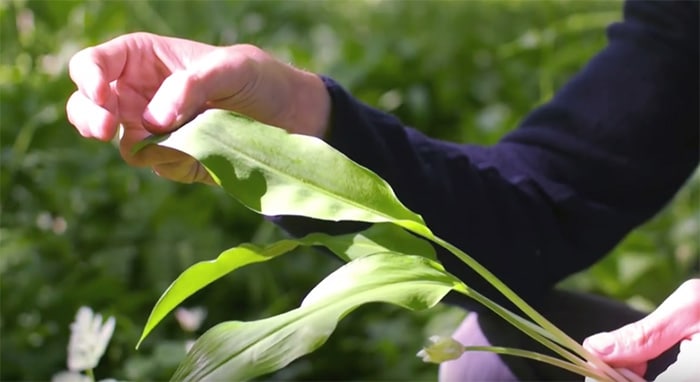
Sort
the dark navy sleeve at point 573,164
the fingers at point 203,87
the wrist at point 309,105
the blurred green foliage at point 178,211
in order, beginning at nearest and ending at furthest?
the fingers at point 203,87, the wrist at point 309,105, the dark navy sleeve at point 573,164, the blurred green foliage at point 178,211

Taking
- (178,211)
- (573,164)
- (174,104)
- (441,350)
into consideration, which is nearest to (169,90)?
(174,104)

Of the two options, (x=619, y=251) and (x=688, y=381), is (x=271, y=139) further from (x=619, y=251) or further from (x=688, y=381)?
(x=619, y=251)

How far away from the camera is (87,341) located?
0.86 metres

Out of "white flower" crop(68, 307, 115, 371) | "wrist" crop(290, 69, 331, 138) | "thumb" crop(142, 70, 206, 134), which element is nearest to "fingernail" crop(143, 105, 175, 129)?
"thumb" crop(142, 70, 206, 134)

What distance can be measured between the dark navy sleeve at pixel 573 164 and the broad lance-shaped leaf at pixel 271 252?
149 millimetres

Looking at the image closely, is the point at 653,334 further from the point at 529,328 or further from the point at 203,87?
the point at 203,87

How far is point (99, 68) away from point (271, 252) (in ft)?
0.50

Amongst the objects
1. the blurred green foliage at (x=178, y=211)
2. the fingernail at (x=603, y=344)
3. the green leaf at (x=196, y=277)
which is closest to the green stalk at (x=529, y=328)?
the fingernail at (x=603, y=344)

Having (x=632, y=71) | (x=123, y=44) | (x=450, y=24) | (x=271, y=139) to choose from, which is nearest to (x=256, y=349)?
(x=271, y=139)

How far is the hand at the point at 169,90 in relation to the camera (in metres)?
0.66

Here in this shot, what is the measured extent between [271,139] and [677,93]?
1.97 feet

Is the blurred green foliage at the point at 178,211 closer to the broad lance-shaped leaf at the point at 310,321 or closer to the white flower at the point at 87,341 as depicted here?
the white flower at the point at 87,341

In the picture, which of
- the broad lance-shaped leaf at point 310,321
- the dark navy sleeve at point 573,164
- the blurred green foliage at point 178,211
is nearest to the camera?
the broad lance-shaped leaf at point 310,321

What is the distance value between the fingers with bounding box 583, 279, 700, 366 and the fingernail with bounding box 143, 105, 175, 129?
10.9 inches
